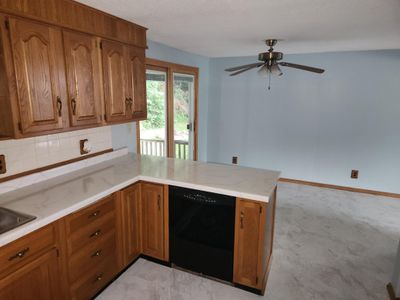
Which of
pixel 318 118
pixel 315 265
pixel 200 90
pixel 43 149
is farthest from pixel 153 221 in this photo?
pixel 318 118

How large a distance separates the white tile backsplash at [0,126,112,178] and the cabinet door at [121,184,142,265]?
69 centimetres

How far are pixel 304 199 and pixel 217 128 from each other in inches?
84.3

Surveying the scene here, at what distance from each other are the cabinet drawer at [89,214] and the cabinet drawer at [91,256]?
199 mm

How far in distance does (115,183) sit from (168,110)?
2.02m

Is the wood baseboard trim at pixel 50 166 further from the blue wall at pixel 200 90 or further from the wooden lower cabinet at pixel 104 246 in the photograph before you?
the wooden lower cabinet at pixel 104 246

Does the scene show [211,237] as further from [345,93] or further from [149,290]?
[345,93]

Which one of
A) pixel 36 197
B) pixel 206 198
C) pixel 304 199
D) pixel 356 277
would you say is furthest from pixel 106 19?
pixel 304 199

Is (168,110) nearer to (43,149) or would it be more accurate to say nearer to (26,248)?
(43,149)

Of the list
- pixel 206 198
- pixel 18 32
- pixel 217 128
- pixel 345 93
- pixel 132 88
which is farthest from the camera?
pixel 217 128

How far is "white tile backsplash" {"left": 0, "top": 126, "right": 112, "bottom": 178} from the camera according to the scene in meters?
2.00

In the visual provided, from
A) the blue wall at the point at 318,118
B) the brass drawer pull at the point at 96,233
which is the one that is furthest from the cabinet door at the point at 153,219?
the blue wall at the point at 318,118

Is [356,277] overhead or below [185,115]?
below

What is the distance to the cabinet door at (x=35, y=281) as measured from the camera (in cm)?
147

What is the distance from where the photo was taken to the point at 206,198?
217 cm
